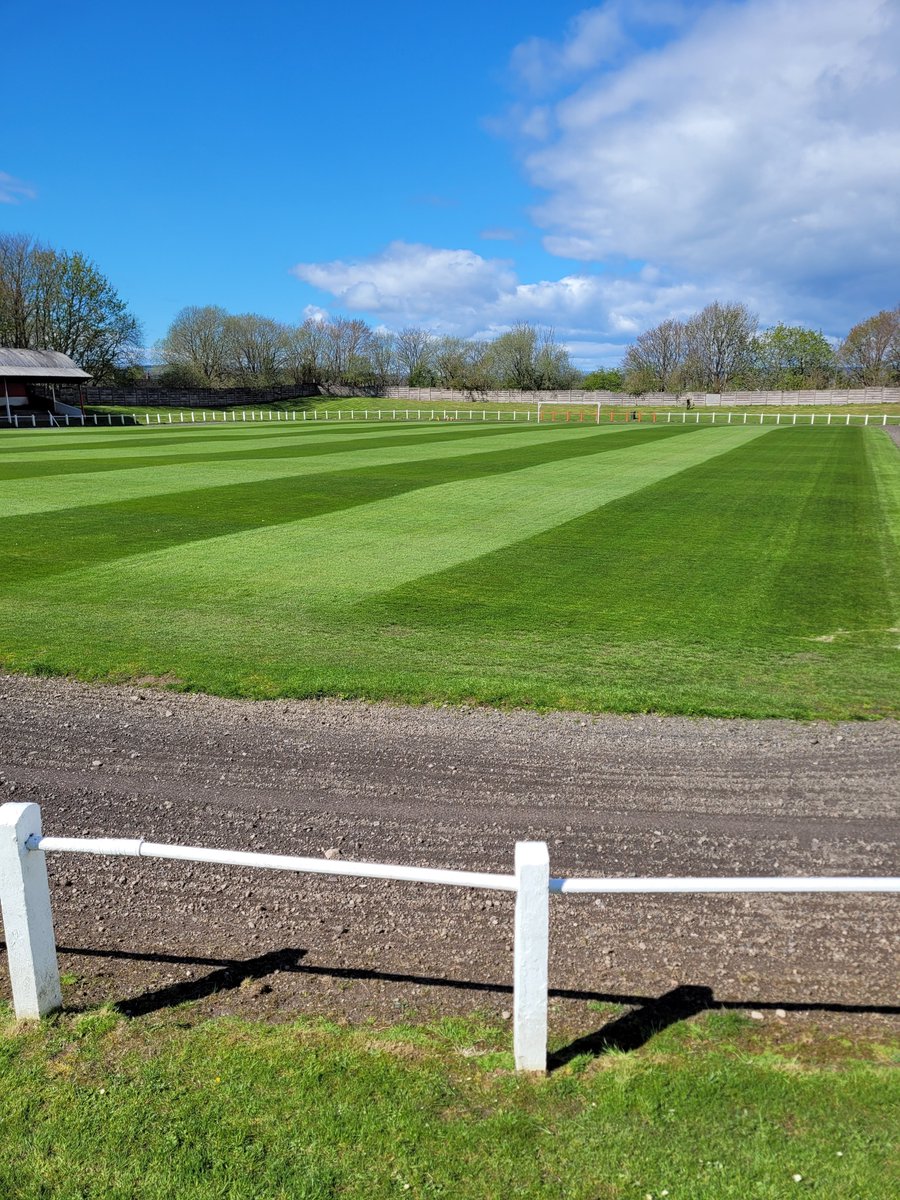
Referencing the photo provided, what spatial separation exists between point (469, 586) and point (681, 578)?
385 cm

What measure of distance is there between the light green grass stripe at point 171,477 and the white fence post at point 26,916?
19089 mm

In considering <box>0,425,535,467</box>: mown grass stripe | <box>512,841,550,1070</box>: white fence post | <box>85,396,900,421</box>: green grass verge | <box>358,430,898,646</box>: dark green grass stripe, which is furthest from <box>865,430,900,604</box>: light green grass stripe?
<box>85,396,900,421</box>: green grass verge

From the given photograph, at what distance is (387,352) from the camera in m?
139

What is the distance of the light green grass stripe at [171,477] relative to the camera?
23484mm

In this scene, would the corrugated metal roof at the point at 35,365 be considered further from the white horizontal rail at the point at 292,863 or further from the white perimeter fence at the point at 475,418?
the white horizontal rail at the point at 292,863

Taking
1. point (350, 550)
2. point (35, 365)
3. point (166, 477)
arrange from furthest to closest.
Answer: point (35, 365), point (166, 477), point (350, 550)

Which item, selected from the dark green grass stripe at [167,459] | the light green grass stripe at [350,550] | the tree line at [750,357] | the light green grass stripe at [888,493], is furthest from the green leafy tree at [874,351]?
the light green grass stripe at [350,550]

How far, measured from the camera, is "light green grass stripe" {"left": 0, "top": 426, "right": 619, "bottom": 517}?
2348 centimetres

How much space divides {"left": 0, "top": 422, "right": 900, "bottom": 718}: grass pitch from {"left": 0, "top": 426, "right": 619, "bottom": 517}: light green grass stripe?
0.23m

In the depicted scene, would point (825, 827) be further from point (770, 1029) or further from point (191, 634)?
point (191, 634)

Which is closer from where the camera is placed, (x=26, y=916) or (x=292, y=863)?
(x=292, y=863)

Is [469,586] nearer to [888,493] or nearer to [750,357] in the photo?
[888,493]

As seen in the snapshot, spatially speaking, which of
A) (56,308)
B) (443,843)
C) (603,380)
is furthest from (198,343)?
(443,843)

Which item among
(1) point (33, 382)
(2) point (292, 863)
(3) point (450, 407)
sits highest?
(1) point (33, 382)
